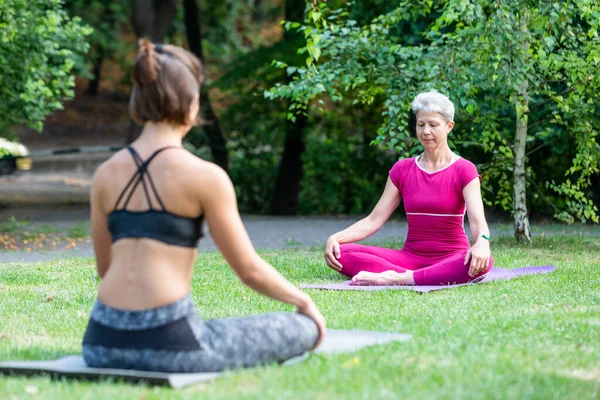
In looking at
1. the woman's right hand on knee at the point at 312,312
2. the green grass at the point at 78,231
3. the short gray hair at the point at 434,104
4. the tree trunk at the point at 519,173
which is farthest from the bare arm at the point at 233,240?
the green grass at the point at 78,231

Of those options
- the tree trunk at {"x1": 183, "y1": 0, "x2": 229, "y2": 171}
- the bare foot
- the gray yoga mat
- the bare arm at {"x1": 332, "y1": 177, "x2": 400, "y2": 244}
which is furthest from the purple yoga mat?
the tree trunk at {"x1": 183, "y1": 0, "x2": 229, "y2": 171}

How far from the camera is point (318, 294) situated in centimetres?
699

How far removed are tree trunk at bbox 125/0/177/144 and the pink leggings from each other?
32.5 ft

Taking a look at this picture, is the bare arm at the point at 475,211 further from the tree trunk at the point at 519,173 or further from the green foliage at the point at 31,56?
the green foliage at the point at 31,56

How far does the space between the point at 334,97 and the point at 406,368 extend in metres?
6.40

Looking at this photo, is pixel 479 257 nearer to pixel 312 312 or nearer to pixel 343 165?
pixel 312 312

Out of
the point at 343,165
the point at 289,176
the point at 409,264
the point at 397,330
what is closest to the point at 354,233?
the point at 409,264

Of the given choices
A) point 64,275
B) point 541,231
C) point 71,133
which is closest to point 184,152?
point 64,275

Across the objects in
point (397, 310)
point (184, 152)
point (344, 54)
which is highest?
point (344, 54)

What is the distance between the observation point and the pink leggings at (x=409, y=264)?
7.36 m

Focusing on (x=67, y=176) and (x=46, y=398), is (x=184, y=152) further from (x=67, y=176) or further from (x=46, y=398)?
(x=67, y=176)

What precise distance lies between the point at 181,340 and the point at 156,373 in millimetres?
176

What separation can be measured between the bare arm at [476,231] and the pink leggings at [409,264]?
0.20 metres

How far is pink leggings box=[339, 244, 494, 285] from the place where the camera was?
7355 millimetres
